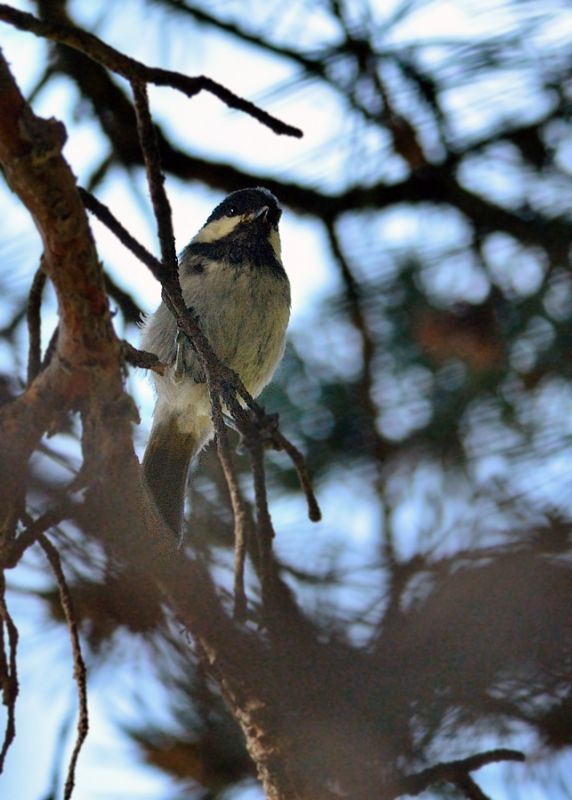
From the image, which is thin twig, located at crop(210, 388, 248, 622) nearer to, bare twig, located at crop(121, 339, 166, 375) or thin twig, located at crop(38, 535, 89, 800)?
bare twig, located at crop(121, 339, 166, 375)

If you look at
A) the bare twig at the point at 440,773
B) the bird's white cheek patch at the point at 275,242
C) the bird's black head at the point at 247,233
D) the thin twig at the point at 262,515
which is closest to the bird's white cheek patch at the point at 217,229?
the bird's black head at the point at 247,233

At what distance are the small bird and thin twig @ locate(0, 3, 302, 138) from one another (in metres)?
1.23

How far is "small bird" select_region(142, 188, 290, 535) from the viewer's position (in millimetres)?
2514

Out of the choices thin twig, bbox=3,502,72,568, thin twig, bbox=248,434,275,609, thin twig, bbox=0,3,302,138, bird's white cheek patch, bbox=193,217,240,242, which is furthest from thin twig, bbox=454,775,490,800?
bird's white cheek patch, bbox=193,217,240,242

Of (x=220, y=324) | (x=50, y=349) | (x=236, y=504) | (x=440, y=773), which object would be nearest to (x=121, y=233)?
(x=50, y=349)

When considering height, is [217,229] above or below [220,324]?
above

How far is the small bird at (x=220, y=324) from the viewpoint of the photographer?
251 centimetres

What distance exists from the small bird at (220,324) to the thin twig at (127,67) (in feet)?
4.05

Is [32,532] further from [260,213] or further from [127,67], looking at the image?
Answer: [260,213]

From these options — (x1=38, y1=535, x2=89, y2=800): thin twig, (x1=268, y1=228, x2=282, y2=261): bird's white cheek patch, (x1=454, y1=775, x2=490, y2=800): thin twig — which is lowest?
(x1=454, y1=775, x2=490, y2=800): thin twig

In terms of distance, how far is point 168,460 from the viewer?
8.58ft

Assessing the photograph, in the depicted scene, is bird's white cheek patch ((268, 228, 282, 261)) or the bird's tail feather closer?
the bird's tail feather

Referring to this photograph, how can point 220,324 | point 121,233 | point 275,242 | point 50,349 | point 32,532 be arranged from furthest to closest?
point 275,242 < point 220,324 < point 50,349 < point 32,532 < point 121,233

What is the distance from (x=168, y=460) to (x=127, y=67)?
157cm
